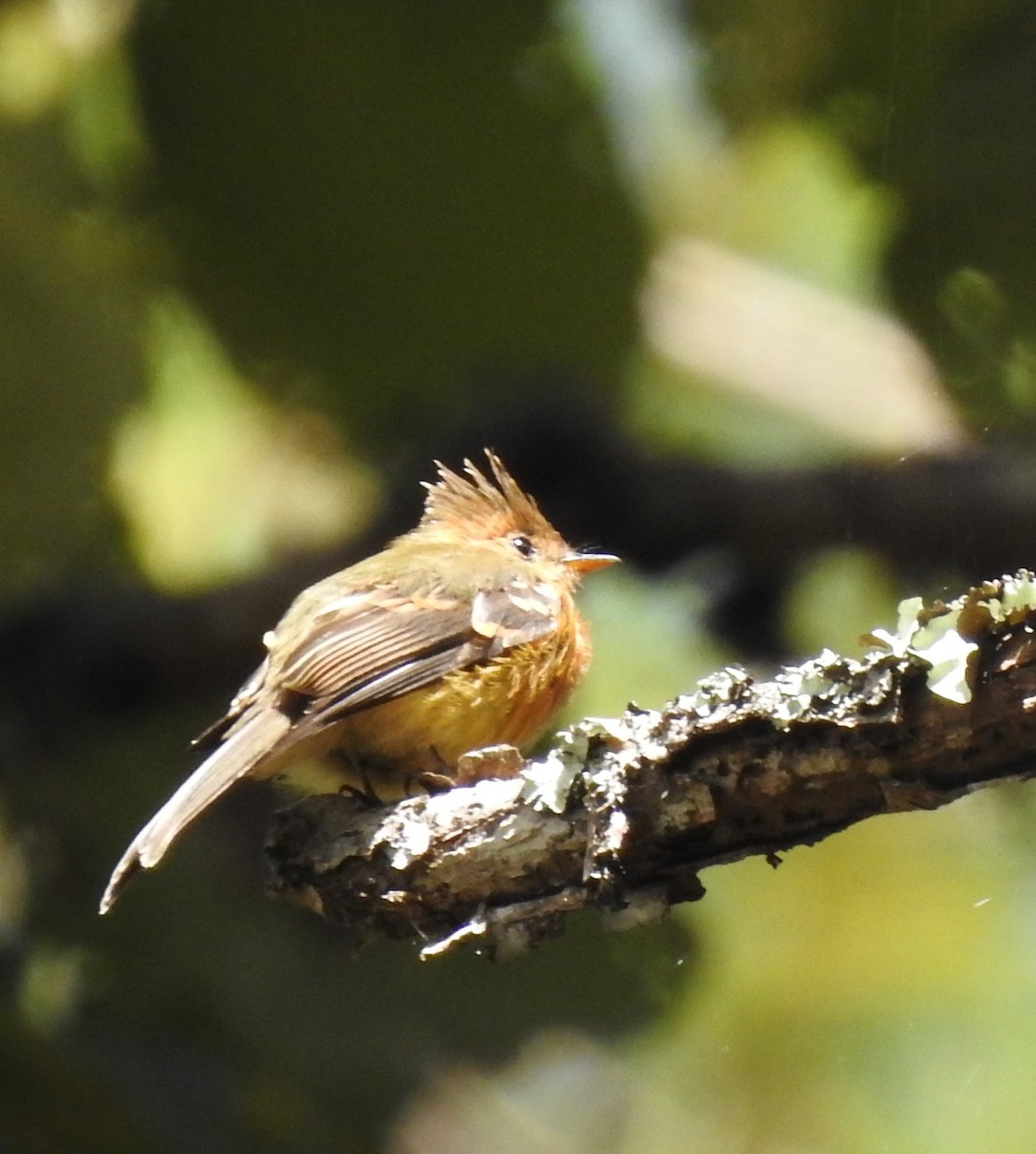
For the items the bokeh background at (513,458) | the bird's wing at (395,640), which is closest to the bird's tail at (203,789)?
the bird's wing at (395,640)

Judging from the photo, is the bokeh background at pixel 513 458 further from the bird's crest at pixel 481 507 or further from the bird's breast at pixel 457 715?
the bird's breast at pixel 457 715

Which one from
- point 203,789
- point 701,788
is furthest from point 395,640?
point 701,788

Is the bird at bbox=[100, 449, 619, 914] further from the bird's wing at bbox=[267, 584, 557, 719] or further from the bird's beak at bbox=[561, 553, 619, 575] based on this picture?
the bird's beak at bbox=[561, 553, 619, 575]

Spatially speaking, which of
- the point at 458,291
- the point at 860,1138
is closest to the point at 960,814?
the point at 860,1138

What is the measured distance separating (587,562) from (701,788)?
83.1 inches

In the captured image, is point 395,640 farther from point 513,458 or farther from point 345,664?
point 513,458

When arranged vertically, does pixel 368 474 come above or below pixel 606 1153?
above

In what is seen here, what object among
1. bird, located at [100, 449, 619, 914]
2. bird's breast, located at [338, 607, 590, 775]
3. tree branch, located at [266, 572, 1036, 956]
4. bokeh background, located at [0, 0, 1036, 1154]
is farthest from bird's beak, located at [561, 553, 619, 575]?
tree branch, located at [266, 572, 1036, 956]

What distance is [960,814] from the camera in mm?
4367

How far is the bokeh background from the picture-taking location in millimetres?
4297

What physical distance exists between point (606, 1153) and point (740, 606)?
1574 mm

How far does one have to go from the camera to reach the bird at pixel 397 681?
3719 millimetres

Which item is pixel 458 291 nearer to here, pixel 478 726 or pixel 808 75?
pixel 808 75

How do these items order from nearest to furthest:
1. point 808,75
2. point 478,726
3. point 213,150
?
point 478,726
point 808,75
point 213,150
